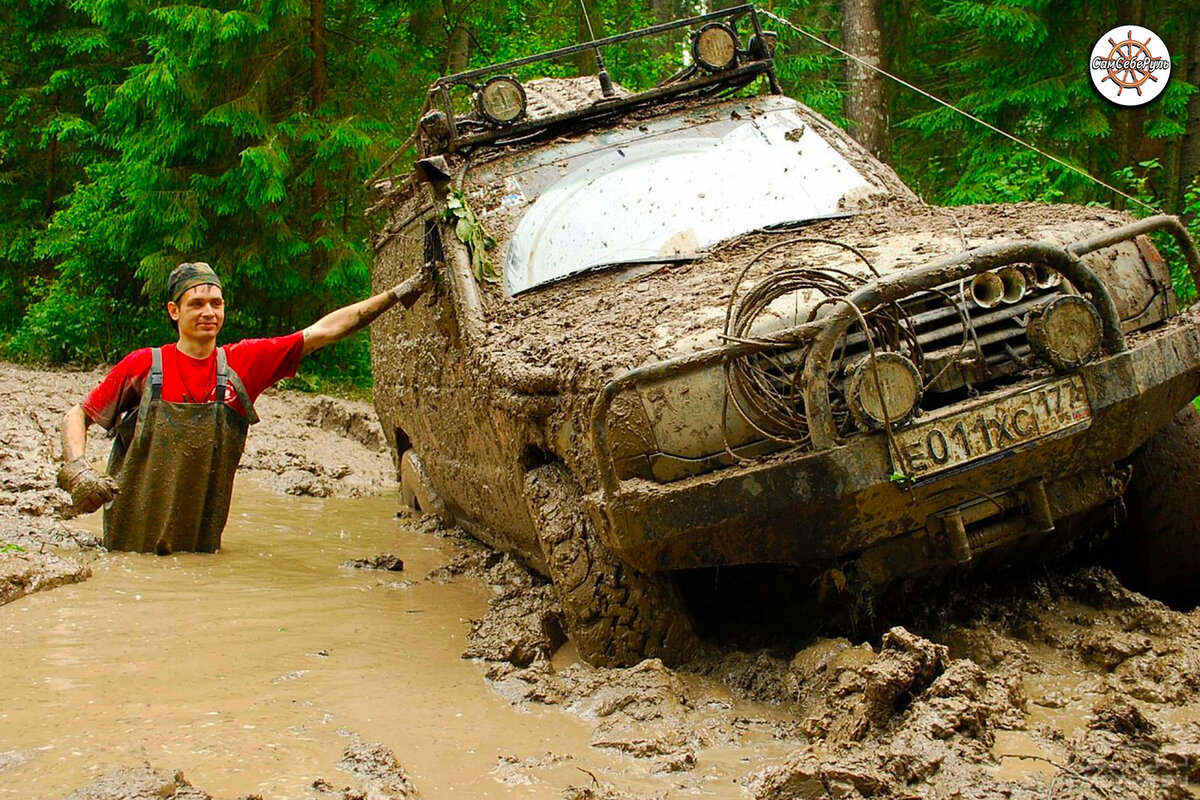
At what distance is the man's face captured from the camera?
5.20m

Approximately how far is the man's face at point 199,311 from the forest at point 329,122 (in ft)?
27.6

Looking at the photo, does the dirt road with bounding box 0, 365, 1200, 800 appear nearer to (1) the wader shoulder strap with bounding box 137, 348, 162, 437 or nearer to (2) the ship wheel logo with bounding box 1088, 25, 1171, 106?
(1) the wader shoulder strap with bounding box 137, 348, 162, 437

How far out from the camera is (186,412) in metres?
5.17

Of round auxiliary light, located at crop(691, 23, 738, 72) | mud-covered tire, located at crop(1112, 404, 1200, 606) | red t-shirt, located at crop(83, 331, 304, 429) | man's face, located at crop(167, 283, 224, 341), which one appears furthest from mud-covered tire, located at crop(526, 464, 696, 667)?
round auxiliary light, located at crop(691, 23, 738, 72)

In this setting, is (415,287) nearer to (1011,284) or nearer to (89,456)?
(1011,284)

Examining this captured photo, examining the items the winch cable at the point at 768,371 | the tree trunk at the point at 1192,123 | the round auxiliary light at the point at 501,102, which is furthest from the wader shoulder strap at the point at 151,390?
the tree trunk at the point at 1192,123

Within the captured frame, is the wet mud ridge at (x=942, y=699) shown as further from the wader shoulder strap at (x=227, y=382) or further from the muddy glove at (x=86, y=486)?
the wader shoulder strap at (x=227, y=382)

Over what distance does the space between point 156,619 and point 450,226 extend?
198 cm

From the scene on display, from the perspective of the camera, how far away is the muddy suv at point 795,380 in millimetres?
3266

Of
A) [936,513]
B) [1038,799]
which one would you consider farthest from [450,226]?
[1038,799]

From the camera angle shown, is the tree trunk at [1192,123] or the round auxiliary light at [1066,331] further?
the tree trunk at [1192,123]

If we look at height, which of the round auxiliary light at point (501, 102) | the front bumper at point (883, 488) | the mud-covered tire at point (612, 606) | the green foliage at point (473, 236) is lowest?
the mud-covered tire at point (612, 606)

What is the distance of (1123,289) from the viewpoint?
3775 mm

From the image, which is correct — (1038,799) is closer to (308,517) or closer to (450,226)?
(450,226)
